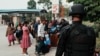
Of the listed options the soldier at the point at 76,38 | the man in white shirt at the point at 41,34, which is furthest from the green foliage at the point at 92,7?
the soldier at the point at 76,38

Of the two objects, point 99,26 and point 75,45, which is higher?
point 75,45

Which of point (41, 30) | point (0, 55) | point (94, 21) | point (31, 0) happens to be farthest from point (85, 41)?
point (31, 0)

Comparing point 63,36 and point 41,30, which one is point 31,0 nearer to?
point 41,30

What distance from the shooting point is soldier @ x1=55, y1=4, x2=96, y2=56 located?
16.9ft

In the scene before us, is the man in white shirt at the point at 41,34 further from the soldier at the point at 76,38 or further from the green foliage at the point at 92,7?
the soldier at the point at 76,38

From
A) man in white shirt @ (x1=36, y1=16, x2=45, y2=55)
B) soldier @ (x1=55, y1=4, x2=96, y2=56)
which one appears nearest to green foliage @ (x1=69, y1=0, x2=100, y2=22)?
man in white shirt @ (x1=36, y1=16, x2=45, y2=55)

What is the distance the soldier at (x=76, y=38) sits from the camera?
16.9 ft

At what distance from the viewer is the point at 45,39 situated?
15.6m

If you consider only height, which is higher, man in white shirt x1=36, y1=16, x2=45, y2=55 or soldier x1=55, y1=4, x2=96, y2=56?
soldier x1=55, y1=4, x2=96, y2=56

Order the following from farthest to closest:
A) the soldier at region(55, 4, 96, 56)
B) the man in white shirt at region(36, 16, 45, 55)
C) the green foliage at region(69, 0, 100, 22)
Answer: the green foliage at region(69, 0, 100, 22) → the man in white shirt at region(36, 16, 45, 55) → the soldier at region(55, 4, 96, 56)

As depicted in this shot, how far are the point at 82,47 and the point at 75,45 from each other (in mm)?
103

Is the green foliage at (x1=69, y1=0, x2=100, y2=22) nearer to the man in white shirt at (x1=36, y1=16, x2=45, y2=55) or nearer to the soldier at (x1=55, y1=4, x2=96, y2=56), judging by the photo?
the man in white shirt at (x1=36, y1=16, x2=45, y2=55)

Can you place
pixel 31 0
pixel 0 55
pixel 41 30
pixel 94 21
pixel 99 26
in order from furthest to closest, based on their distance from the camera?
1. pixel 31 0
2. pixel 94 21
3. pixel 99 26
4. pixel 0 55
5. pixel 41 30

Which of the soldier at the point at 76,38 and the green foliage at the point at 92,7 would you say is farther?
the green foliage at the point at 92,7
